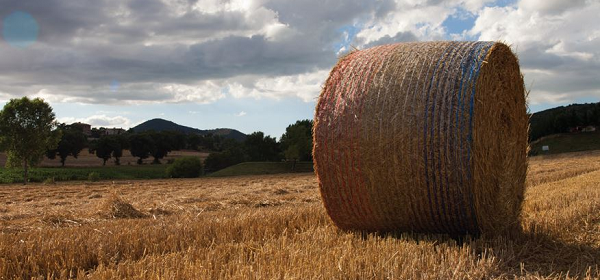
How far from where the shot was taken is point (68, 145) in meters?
57.6

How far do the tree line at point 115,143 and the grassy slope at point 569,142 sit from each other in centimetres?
2769

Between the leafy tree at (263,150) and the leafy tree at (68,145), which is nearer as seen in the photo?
the leafy tree at (68,145)

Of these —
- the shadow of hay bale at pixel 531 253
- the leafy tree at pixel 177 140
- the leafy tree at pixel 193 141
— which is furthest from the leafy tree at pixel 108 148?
the shadow of hay bale at pixel 531 253

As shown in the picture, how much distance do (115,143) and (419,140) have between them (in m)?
60.8

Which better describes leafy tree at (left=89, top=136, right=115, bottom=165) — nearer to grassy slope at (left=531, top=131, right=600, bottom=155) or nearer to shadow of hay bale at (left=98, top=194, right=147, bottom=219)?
grassy slope at (left=531, top=131, right=600, bottom=155)

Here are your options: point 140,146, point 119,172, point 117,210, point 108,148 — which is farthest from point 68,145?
point 117,210

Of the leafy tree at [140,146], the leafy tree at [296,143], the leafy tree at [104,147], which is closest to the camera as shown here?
the leafy tree at [296,143]

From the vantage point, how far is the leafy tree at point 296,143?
5162 centimetres

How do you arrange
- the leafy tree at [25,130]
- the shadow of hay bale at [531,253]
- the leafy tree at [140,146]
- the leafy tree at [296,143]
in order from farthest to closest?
1. the leafy tree at [140,146]
2. the leafy tree at [296,143]
3. the leafy tree at [25,130]
4. the shadow of hay bale at [531,253]

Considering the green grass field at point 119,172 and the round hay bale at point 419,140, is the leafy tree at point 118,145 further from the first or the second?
the round hay bale at point 419,140

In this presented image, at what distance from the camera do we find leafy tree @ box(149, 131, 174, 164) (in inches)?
2586

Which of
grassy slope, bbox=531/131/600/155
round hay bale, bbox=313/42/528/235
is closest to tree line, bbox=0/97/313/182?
grassy slope, bbox=531/131/600/155

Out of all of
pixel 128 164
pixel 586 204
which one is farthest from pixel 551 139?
pixel 586 204

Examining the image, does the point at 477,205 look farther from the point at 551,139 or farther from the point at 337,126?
the point at 551,139
